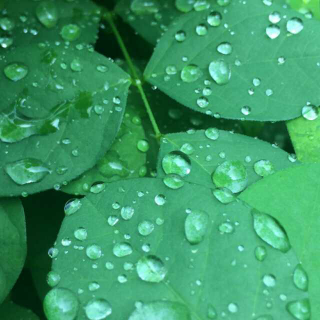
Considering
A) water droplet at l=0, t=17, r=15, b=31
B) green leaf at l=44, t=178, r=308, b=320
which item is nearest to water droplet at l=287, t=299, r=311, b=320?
green leaf at l=44, t=178, r=308, b=320

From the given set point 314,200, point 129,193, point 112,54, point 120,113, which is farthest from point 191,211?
point 112,54

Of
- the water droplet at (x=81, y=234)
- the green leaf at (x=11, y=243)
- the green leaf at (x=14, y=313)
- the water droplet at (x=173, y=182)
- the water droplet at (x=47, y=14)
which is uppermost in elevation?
the water droplet at (x=47, y=14)

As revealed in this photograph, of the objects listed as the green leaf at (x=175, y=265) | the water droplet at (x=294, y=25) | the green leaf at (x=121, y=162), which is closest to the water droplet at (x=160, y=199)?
the green leaf at (x=175, y=265)

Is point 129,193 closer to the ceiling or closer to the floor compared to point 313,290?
closer to the ceiling

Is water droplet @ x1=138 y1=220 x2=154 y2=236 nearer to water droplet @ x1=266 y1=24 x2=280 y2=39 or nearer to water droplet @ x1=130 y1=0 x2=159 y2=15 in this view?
water droplet @ x1=266 y1=24 x2=280 y2=39

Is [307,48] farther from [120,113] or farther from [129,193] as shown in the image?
[129,193]

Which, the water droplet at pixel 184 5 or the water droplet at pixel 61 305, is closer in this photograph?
the water droplet at pixel 61 305

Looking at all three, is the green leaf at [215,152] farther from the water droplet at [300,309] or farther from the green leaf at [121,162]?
the water droplet at [300,309]
